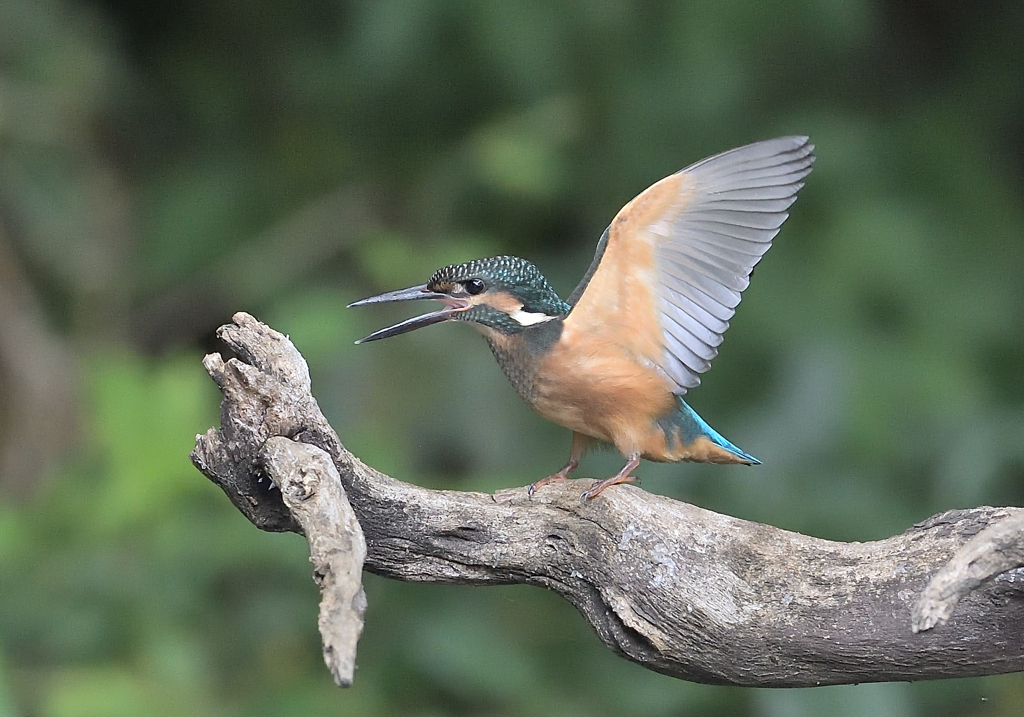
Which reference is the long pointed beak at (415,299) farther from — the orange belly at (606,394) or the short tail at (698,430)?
the short tail at (698,430)

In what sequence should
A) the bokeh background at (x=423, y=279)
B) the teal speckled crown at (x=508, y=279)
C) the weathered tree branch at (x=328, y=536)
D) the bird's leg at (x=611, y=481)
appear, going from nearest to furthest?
the weathered tree branch at (x=328, y=536), the bird's leg at (x=611, y=481), the teal speckled crown at (x=508, y=279), the bokeh background at (x=423, y=279)

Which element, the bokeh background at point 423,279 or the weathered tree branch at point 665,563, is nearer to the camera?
the weathered tree branch at point 665,563

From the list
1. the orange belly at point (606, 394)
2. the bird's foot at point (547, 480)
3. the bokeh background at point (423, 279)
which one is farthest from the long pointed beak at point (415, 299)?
the bokeh background at point (423, 279)

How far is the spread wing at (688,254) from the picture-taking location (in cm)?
185

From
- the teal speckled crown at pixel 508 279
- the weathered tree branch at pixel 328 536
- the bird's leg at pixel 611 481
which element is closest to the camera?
the weathered tree branch at pixel 328 536

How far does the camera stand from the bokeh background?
2.89m

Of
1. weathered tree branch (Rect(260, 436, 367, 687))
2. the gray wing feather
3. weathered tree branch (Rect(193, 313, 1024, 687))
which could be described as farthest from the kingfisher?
weathered tree branch (Rect(260, 436, 367, 687))

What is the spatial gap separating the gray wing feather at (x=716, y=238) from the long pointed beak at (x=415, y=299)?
0.33m

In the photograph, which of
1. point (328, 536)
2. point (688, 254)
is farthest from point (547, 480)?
point (328, 536)

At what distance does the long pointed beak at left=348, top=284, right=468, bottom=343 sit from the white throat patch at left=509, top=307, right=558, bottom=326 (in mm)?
81

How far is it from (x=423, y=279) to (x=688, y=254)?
147 cm

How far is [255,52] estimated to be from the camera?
13.3ft

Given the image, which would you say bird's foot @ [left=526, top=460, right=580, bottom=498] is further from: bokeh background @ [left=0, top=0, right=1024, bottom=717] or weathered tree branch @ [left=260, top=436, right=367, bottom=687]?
bokeh background @ [left=0, top=0, right=1024, bottom=717]

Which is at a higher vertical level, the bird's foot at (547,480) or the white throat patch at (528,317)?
the white throat patch at (528,317)
